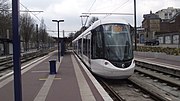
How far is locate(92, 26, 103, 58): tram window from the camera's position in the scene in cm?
1612

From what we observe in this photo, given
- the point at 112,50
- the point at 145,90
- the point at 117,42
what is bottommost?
the point at 145,90

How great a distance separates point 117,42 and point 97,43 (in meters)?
1.10

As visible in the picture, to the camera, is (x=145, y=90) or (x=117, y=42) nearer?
(x=145, y=90)

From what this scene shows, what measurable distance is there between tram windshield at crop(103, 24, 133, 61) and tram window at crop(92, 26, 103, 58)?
0.95 feet

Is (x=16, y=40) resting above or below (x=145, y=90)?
above

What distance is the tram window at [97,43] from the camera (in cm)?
1612

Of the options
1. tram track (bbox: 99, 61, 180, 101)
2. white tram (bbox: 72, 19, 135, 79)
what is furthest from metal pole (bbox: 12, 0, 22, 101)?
white tram (bbox: 72, 19, 135, 79)

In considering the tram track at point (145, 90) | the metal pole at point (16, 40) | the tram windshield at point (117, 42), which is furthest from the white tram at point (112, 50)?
the metal pole at point (16, 40)

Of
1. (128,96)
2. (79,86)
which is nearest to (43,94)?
(79,86)

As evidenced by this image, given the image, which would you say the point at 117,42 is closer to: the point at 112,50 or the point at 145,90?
the point at 112,50

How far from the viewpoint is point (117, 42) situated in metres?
15.9

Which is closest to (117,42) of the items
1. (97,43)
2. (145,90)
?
(97,43)

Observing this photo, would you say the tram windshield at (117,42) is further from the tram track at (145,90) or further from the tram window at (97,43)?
the tram track at (145,90)

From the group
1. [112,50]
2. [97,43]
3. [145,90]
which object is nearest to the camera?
[145,90]
